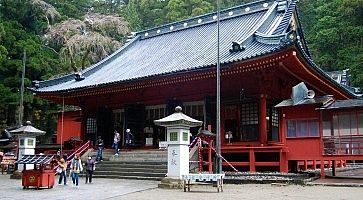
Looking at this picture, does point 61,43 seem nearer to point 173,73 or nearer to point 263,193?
point 173,73

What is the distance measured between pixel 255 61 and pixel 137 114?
931 centimetres

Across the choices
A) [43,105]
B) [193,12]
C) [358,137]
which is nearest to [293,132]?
[358,137]

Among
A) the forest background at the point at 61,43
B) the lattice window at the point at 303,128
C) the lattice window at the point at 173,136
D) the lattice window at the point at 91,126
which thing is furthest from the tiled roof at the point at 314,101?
the forest background at the point at 61,43

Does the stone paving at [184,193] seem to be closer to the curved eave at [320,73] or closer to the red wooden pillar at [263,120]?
the red wooden pillar at [263,120]

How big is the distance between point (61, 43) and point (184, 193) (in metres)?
32.9

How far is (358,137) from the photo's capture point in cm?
1545

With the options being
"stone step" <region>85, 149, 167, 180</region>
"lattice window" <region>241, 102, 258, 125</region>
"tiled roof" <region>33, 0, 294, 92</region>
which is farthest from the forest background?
"lattice window" <region>241, 102, 258, 125</region>

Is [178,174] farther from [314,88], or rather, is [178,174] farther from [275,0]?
[275,0]

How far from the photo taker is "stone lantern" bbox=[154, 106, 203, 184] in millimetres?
13828

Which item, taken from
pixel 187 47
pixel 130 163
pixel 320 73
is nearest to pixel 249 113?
pixel 320 73

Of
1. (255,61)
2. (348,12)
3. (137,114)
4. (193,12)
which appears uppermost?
(193,12)

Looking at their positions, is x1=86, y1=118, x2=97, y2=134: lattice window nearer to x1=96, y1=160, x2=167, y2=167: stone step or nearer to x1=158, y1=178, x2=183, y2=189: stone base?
x1=96, y1=160, x2=167, y2=167: stone step

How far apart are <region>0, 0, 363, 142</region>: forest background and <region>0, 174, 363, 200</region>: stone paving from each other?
20.9 meters

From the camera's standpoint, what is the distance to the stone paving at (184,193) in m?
11.3
